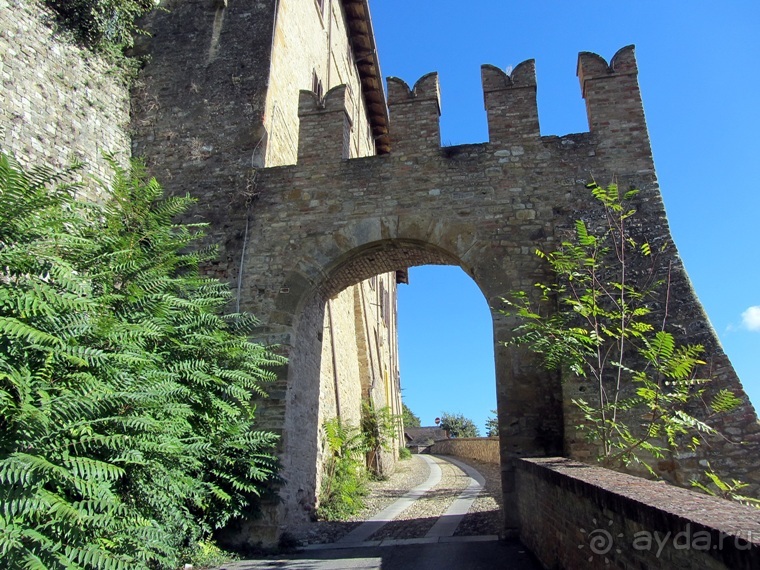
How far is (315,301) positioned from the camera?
8.52 metres

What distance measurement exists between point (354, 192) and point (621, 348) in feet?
14.1

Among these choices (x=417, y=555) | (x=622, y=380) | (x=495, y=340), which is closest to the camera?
(x=417, y=555)

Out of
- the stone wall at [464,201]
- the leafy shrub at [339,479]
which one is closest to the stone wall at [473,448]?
the leafy shrub at [339,479]

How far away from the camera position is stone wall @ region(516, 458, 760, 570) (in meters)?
2.10

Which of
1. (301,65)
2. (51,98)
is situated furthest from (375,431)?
(51,98)

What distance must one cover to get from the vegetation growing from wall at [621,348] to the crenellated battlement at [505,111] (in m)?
1.06

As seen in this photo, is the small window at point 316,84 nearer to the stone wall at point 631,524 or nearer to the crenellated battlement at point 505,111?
the crenellated battlement at point 505,111

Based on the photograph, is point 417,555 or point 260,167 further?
point 260,167

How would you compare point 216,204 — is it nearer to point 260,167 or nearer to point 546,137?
point 260,167

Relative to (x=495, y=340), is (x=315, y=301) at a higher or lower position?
higher

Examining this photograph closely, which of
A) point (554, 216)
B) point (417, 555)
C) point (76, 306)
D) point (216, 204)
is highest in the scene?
point (216, 204)

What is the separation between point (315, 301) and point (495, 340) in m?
2.87

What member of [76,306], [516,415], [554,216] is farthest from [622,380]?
[76,306]

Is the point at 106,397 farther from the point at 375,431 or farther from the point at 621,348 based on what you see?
the point at 375,431
